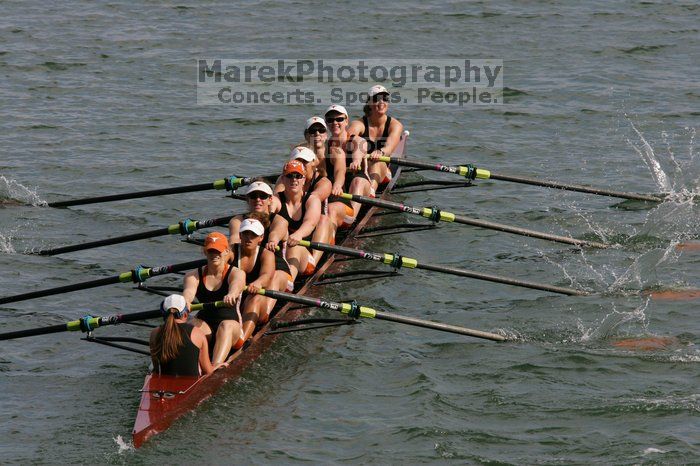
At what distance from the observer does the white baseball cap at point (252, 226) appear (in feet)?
42.9

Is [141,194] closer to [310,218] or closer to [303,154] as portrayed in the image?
[303,154]

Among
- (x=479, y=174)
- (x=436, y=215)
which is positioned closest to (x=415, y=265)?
(x=436, y=215)

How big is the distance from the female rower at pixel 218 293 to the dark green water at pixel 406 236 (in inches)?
19.4

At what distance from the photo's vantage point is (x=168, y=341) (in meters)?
11.7

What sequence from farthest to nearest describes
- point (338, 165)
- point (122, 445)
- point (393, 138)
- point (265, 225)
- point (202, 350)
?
point (393, 138) → point (338, 165) → point (265, 225) → point (202, 350) → point (122, 445)

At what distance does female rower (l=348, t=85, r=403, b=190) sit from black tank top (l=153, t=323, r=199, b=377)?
681cm

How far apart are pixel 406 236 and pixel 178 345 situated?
6787 millimetres

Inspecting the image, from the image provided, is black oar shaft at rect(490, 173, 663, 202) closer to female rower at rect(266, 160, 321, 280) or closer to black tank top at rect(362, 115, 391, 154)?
black tank top at rect(362, 115, 391, 154)

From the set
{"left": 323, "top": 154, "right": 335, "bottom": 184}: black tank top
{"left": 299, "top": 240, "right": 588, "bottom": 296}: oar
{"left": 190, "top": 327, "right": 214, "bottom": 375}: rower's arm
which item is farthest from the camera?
{"left": 323, "top": 154, "right": 335, "bottom": 184}: black tank top

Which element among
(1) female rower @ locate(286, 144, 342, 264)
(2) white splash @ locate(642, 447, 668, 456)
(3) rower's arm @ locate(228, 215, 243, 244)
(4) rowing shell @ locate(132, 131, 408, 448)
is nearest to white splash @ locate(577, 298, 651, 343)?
(2) white splash @ locate(642, 447, 668, 456)

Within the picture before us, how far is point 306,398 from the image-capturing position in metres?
12.6

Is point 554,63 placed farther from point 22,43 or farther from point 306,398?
point 306,398

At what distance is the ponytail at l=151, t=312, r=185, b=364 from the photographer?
11664 millimetres

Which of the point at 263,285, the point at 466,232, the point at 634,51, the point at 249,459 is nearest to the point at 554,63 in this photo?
the point at 634,51
